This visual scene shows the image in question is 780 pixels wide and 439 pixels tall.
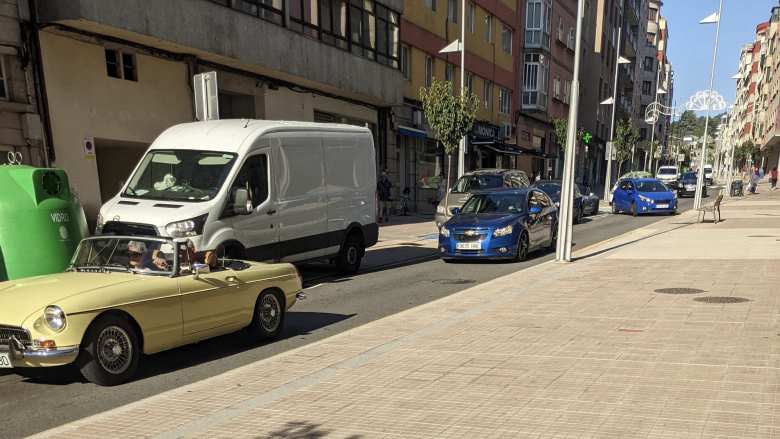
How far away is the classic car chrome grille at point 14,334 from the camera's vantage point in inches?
193

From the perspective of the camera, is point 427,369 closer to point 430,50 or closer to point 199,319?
point 199,319

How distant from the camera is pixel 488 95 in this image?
3656 centimetres

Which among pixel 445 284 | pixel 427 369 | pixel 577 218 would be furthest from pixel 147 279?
pixel 577 218

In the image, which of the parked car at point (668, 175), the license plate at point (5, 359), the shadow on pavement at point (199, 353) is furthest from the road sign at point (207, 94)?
the parked car at point (668, 175)

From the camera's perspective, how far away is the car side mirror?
5941 millimetres

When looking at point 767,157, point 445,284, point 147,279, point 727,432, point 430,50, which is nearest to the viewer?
point 727,432

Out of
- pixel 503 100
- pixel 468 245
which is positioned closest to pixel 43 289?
pixel 468 245

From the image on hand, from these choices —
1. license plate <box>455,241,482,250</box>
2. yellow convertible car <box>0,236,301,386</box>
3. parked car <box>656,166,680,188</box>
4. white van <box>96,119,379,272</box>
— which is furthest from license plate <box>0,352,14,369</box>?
parked car <box>656,166,680,188</box>

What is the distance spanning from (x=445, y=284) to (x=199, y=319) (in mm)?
5510

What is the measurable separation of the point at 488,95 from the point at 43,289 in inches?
1323

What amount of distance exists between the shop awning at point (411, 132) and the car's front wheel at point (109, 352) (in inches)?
882

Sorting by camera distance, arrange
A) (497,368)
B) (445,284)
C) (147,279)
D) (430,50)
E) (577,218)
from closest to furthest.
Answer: (497,368), (147,279), (445,284), (577,218), (430,50)

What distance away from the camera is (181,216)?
855 cm

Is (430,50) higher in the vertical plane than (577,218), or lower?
higher
